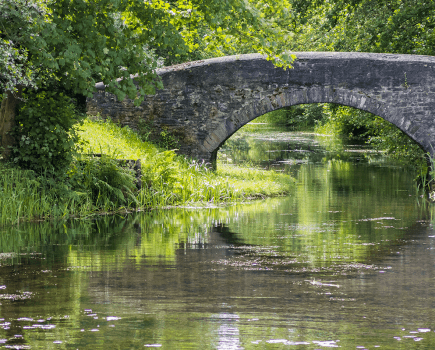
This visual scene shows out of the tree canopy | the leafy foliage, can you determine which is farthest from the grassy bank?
the tree canopy

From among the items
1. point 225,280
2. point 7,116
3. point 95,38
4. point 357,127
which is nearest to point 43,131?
point 7,116

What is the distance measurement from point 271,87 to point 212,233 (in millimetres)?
6138

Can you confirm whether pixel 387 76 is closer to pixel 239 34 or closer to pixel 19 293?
pixel 239 34

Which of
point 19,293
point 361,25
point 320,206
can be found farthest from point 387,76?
point 19,293

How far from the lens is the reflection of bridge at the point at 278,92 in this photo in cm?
1422

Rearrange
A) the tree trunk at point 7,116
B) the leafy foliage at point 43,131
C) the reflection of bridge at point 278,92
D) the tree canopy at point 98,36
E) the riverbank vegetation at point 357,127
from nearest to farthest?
1. the tree canopy at point 98,36
2. the leafy foliage at point 43,131
3. the tree trunk at point 7,116
4. the reflection of bridge at point 278,92
5. the riverbank vegetation at point 357,127

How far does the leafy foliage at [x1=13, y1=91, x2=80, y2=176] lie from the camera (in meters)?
10.4

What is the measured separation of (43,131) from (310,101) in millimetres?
6367

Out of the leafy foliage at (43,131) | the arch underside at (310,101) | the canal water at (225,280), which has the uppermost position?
the arch underside at (310,101)

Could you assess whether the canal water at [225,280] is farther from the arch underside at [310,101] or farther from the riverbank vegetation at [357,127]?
the riverbank vegetation at [357,127]

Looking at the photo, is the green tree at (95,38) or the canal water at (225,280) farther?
the green tree at (95,38)

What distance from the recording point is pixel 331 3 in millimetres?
18172

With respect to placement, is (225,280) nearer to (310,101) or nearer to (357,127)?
(310,101)

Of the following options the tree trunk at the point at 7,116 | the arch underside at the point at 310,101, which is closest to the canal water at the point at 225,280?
the tree trunk at the point at 7,116
